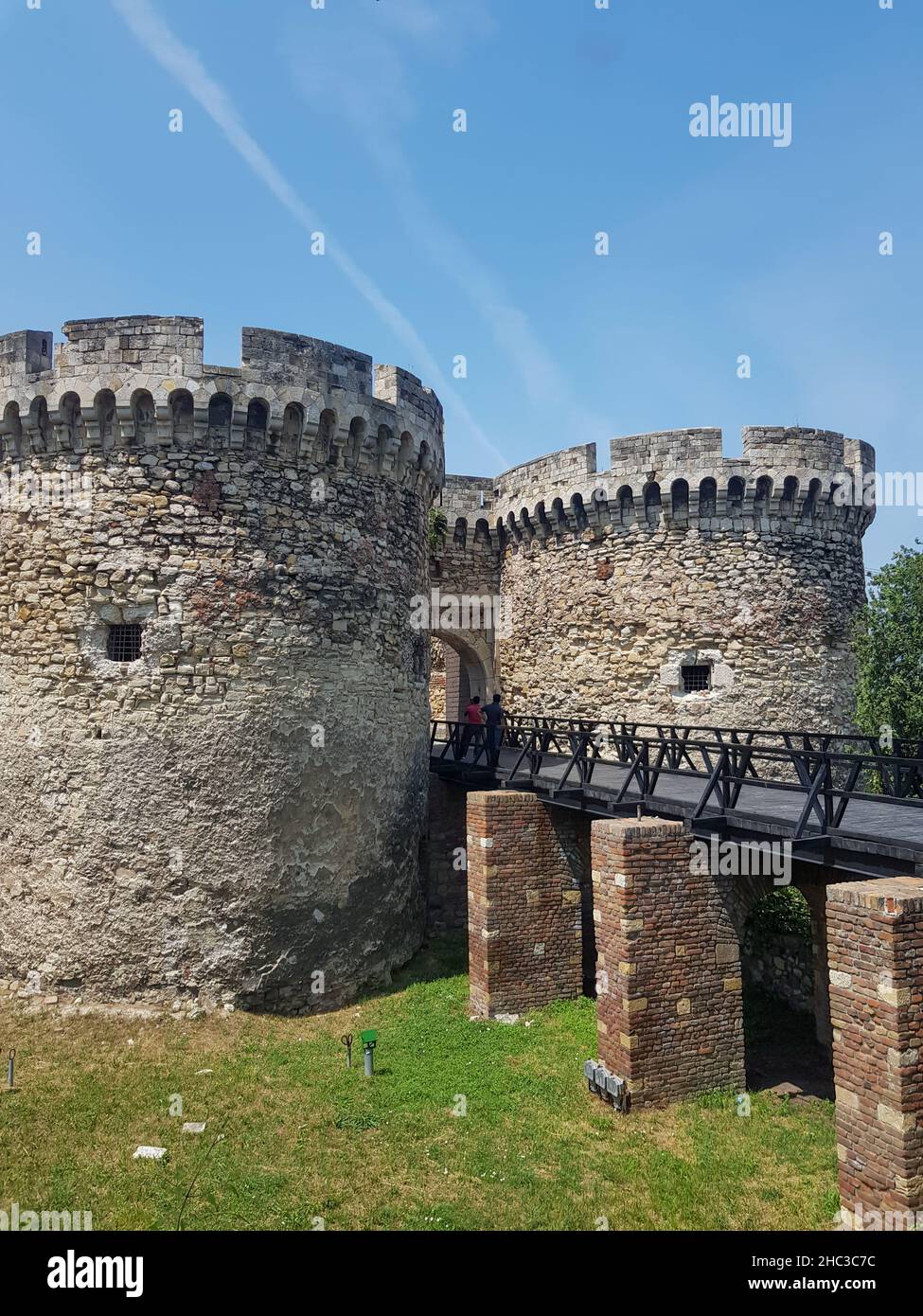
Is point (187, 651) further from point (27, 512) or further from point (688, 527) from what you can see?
point (688, 527)

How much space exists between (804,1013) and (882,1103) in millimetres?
6350

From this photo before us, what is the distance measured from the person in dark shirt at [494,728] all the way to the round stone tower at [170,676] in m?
3.32

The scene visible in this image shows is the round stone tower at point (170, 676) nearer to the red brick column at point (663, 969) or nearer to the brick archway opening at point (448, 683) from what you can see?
the red brick column at point (663, 969)

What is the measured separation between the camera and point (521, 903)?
12.0 m

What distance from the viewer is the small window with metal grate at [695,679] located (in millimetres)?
17234

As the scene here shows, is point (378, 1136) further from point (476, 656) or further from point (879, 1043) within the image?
point (476, 656)

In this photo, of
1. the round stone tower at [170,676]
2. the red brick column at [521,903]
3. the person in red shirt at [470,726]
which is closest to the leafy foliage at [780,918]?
the red brick column at [521,903]

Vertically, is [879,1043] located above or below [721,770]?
below

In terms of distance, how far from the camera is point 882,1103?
6.41 meters

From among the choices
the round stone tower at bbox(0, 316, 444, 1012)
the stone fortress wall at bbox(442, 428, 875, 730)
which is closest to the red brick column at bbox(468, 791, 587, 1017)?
the round stone tower at bbox(0, 316, 444, 1012)

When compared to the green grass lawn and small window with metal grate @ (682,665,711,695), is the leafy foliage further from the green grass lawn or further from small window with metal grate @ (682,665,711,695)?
small window with metal grate @ (682,665,711,695)

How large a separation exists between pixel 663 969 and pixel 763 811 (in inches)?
88.6

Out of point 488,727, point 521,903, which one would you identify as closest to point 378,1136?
point 521,903

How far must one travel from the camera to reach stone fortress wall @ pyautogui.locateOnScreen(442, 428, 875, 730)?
17047 millimetres
